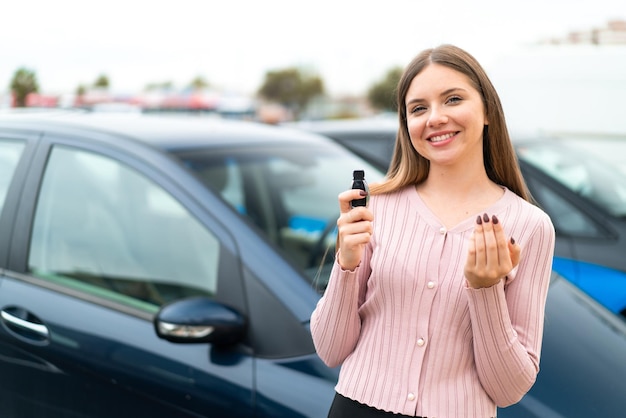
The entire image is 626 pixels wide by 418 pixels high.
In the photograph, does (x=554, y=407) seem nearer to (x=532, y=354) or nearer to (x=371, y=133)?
(x=532, y=354)

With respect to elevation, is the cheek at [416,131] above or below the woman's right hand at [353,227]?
above

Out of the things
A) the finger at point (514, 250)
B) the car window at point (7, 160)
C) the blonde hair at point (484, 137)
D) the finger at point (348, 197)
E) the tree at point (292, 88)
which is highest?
the blonde hair at point (484, 137)

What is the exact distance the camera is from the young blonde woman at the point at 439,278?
1.41 meters

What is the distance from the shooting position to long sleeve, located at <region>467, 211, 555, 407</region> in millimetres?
1352

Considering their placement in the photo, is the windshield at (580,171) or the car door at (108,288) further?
the windshield at (580,171)

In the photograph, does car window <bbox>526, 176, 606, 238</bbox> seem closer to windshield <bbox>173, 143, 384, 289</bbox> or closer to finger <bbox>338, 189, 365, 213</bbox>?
windshield <bbox>173, 143, 384, 289</bbox>

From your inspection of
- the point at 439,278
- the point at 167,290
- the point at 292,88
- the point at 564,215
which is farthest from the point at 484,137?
the point at 292,88

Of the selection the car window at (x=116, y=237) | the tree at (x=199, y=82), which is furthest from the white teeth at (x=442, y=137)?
the tree at (x=199, y=82)

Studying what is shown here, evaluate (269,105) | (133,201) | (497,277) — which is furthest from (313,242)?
(269,105)

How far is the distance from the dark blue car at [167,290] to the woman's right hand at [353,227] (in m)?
0.64

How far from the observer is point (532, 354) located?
1.42 m

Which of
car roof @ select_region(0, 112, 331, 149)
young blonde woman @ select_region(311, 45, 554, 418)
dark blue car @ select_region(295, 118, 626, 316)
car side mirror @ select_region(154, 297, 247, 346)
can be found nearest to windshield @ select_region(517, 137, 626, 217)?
dark blue car @ select_region(295, 118, 626, 316)

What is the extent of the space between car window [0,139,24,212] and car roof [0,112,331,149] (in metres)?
0.09

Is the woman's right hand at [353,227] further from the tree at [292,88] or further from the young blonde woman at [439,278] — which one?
the tree at [292,88]
